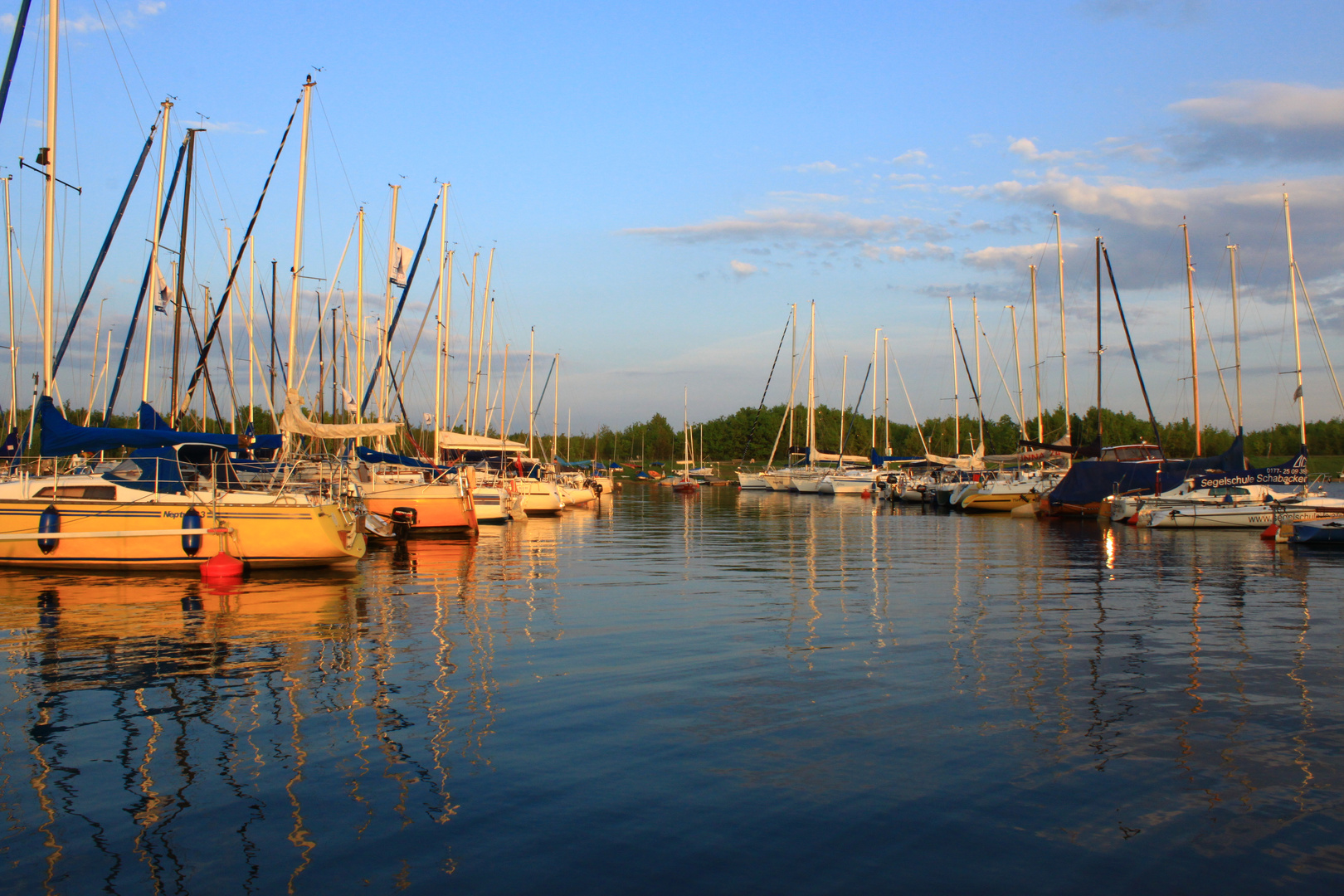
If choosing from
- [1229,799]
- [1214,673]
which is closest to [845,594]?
[1214,673]

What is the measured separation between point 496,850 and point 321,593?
12.8 m

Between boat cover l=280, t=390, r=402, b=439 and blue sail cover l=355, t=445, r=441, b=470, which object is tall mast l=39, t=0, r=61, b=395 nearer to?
boat cover l=280, t=390, r=402, b=439

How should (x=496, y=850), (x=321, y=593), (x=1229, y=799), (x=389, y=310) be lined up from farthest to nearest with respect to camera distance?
(x=389, y=310), (x=321, y=593), (x=1229, y=799), (x=496, y=850)

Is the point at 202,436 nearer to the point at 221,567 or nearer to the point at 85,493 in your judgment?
the point at 85,493

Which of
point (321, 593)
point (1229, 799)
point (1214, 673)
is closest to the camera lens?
point (1229, 799)

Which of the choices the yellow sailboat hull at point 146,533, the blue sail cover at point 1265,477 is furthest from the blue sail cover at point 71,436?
the blue sail cover at point 1265,477

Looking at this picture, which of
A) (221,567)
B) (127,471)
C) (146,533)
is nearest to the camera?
(221,567)

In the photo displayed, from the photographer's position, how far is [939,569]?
74.6ft

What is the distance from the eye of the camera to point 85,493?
19.4 m

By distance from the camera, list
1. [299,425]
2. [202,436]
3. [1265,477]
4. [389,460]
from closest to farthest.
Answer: [202,436] < [299,425] < [389,460] < [1265,477]

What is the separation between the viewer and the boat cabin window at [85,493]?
1930 centimetres

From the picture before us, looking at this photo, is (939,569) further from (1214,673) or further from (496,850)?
(496,850)

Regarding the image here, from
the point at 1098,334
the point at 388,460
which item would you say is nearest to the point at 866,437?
the point at 1098,334

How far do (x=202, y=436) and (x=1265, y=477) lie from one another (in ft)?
131
